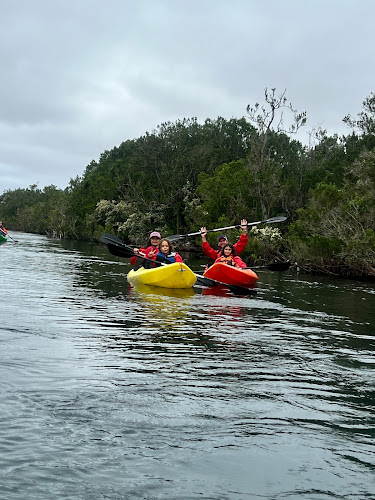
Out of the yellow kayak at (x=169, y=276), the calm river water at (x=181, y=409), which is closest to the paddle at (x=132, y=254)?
the yellow kayak at (x=169, y=276)

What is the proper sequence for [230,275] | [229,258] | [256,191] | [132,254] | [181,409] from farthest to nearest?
[256,191], [132,254], [229,258], [230,275], [181,409]

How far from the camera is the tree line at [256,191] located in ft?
80.3

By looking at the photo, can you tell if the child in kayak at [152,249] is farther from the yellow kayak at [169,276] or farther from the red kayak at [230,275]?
the red kayak at [230,275]

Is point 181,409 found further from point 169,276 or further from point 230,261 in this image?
point 230,261

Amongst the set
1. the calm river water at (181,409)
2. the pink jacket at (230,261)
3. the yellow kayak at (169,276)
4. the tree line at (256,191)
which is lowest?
the calm river water at (181,409)

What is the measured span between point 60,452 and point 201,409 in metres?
1.24

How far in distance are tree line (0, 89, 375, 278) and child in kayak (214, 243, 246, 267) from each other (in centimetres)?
796

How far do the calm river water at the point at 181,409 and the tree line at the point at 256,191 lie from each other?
16.0 m

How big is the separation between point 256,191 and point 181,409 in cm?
3359

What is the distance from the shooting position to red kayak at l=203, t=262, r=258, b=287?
47.7 feet

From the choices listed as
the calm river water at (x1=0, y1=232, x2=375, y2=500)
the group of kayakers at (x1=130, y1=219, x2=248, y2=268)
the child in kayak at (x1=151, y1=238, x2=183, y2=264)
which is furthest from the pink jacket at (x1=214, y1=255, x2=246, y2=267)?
the calm river water at (x1=0, y1=232, x2=375, y2=500)

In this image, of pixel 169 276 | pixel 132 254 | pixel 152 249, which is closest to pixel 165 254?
pixel 152 249

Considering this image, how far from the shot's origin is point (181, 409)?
406cm

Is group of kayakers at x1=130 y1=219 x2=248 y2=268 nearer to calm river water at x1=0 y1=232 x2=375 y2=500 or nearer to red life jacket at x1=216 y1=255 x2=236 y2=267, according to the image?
red life jacket at x1=216 y1=255 x2=236 y2=267
